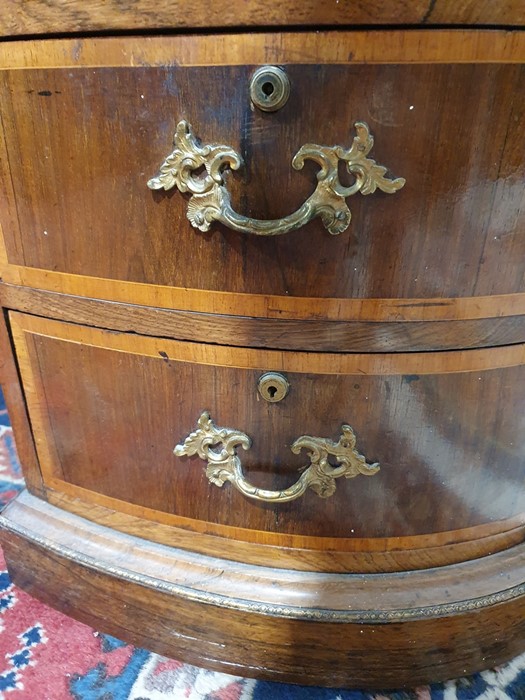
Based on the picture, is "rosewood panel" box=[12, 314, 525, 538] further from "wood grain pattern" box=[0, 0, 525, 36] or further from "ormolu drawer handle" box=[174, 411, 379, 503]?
"wood grain pattern" box=[0, 0, 525, 36]

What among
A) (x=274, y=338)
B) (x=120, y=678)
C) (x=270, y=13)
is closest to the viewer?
(x=270, y=13)

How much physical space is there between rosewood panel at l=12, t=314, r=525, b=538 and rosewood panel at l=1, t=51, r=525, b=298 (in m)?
0.08

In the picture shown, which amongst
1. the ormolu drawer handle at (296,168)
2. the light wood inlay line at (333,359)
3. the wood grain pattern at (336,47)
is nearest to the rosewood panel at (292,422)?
the light wood inlay line at (333,359)

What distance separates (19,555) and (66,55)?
61 centimetres

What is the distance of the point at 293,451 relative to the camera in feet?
1.73

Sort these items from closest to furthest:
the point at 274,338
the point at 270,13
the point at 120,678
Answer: the point at 270,13 → the point at 274,338 → the point at 120,678

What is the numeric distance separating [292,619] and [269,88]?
53 centimetres

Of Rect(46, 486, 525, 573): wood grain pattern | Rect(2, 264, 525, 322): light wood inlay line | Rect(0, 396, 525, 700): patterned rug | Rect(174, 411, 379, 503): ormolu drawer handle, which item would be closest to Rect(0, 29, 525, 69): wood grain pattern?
Rect(2, 264, 525, 322): light wood inlay line

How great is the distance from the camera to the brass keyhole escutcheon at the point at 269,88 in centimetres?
39

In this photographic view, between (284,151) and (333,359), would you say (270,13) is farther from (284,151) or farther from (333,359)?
(333,359)

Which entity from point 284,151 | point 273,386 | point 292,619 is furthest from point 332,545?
point 284,151

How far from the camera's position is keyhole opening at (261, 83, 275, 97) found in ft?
1.30

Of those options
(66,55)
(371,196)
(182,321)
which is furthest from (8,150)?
(371,196)

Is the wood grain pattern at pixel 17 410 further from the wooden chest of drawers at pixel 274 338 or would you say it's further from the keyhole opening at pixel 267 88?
the keyhole opening at pixel 267 88
